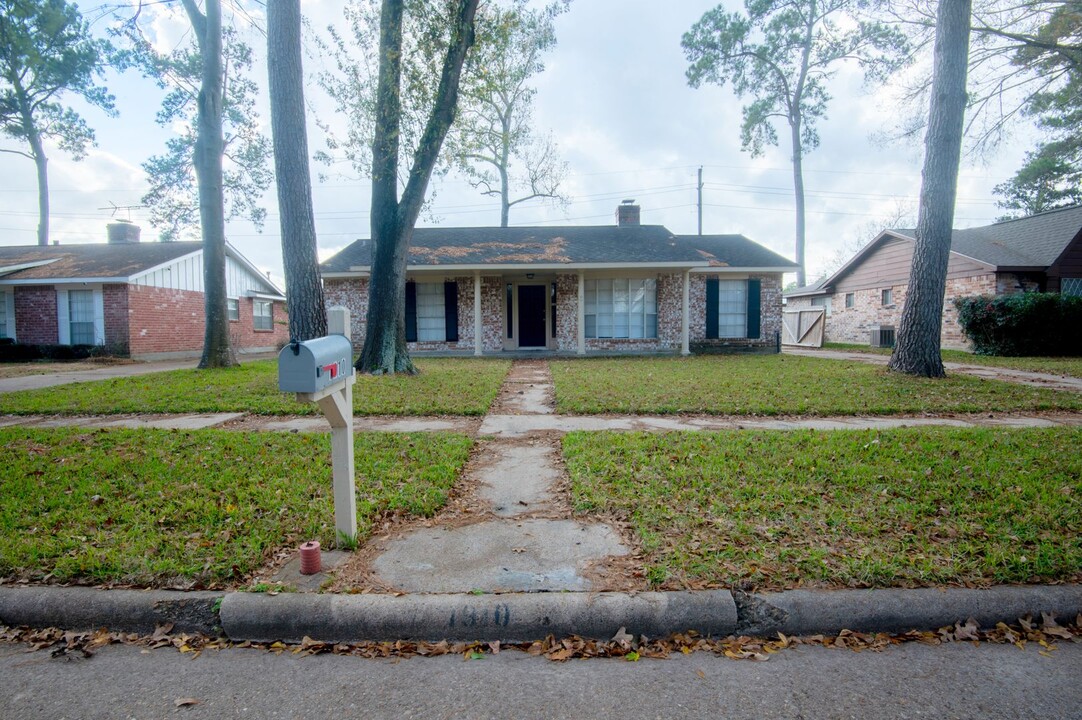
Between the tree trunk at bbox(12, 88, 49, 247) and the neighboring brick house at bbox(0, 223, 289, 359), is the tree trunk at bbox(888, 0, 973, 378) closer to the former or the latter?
the neighboring brick house at bbox(0, 223, 289, 359)

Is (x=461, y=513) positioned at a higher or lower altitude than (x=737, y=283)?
lower

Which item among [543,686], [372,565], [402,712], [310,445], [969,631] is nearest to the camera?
[402,712]

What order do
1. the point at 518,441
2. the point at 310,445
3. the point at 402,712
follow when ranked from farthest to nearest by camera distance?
the point at 518,441, the point at 310,445, the point at 402,712

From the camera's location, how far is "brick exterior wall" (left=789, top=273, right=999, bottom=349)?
56.5 ft

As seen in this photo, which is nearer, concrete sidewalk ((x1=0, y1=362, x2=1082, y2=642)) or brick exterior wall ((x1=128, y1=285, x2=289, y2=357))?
concrete sidewalk ((x1=0, y1=362, x2=1082, y2=642))

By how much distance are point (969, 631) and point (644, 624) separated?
1.47 metres

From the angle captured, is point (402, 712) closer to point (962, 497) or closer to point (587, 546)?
point (587, 546)

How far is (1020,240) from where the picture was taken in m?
→ 18.2

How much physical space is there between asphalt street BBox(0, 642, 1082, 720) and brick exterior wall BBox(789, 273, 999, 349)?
14.7 metres

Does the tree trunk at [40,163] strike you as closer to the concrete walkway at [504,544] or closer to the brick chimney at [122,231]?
the brick chimney at [122,231]

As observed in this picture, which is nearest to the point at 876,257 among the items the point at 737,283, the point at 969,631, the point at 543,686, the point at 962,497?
the point at 737,283

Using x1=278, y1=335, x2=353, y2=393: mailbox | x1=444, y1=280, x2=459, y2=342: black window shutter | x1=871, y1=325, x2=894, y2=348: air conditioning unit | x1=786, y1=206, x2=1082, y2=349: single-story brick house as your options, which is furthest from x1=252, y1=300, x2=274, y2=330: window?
x1=871, y1=325, x2=894, y2=348: air conditioning unit

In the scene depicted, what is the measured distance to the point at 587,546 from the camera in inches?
119

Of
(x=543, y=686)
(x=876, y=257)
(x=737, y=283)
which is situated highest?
(x=876, y=257)
